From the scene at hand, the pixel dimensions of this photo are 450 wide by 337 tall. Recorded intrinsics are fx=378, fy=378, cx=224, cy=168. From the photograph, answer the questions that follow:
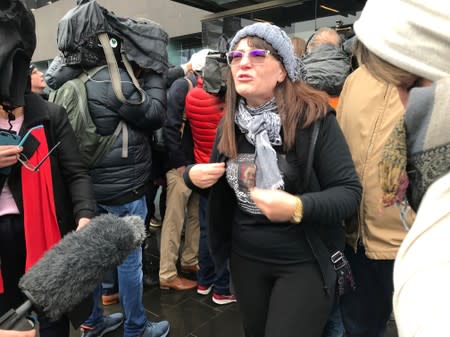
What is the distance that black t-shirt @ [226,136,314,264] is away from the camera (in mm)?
1773

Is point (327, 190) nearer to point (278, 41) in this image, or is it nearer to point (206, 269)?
point (278, 41)

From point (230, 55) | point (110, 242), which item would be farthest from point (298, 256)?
point (230, 55)

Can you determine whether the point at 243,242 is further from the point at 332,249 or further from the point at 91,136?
the point at 91,136

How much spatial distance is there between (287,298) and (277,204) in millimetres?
496

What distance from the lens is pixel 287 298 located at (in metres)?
1.73

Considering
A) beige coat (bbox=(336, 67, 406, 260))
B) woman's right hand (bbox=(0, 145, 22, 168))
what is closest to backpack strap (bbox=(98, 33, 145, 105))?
woman's right hand (bbox=(0, 145, 22, 168))

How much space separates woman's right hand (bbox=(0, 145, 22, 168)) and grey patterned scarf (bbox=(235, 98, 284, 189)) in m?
1.04

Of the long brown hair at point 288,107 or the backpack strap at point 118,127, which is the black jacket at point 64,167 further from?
the long brown hair at point 288,107

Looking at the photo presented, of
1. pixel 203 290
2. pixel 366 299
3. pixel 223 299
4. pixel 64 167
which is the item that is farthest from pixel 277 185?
pixel 203 290

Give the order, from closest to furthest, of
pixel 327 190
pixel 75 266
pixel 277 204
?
1. pixel 75 266
2. pixel 277 204
3. pixel 327 190

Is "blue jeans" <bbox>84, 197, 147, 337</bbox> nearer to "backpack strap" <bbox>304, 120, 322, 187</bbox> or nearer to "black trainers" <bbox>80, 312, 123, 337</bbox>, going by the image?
"black trainers" <bbox>80, 312, 123, 337</bbox>

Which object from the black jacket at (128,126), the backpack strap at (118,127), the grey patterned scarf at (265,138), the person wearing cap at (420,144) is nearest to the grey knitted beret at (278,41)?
the grey patterned scarf at (265,138)

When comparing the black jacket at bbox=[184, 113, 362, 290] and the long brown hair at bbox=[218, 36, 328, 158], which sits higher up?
the long brown hair at bbox=[218, 36, 328, 158]

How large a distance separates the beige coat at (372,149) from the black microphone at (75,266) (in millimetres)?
1134
